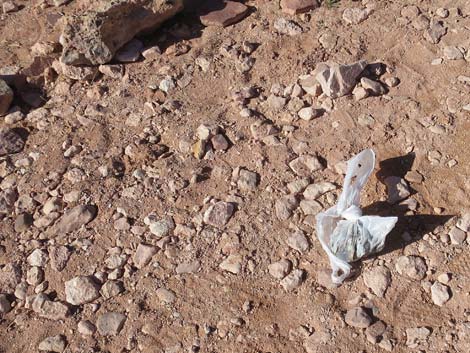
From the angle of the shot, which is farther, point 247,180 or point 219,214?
point 247,180

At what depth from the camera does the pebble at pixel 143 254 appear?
3211mm

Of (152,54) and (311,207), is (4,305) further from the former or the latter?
(152,54)

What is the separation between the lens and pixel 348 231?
122 inches

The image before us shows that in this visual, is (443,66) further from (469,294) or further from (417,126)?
(469,294)

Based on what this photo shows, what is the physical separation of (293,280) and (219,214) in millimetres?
509

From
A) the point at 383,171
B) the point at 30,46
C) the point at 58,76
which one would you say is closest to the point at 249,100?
the point at 383,171

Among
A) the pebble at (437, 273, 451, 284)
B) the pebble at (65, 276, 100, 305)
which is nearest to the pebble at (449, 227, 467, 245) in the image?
the pebble at (437, 273, 451, 284)

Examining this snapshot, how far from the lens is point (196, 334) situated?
2969 millimetres

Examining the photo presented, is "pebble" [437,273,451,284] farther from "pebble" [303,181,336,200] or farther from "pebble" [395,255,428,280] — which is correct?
"pebble" [303,181,336,200]

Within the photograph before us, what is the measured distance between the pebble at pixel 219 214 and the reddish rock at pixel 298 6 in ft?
4.85

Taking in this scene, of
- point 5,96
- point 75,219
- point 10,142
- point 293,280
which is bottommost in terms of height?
point 293,280

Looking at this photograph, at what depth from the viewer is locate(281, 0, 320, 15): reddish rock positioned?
164 inches

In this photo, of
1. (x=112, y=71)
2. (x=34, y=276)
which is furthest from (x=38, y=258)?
(x=112, y=71)

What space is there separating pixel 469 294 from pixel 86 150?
209 centimetres
